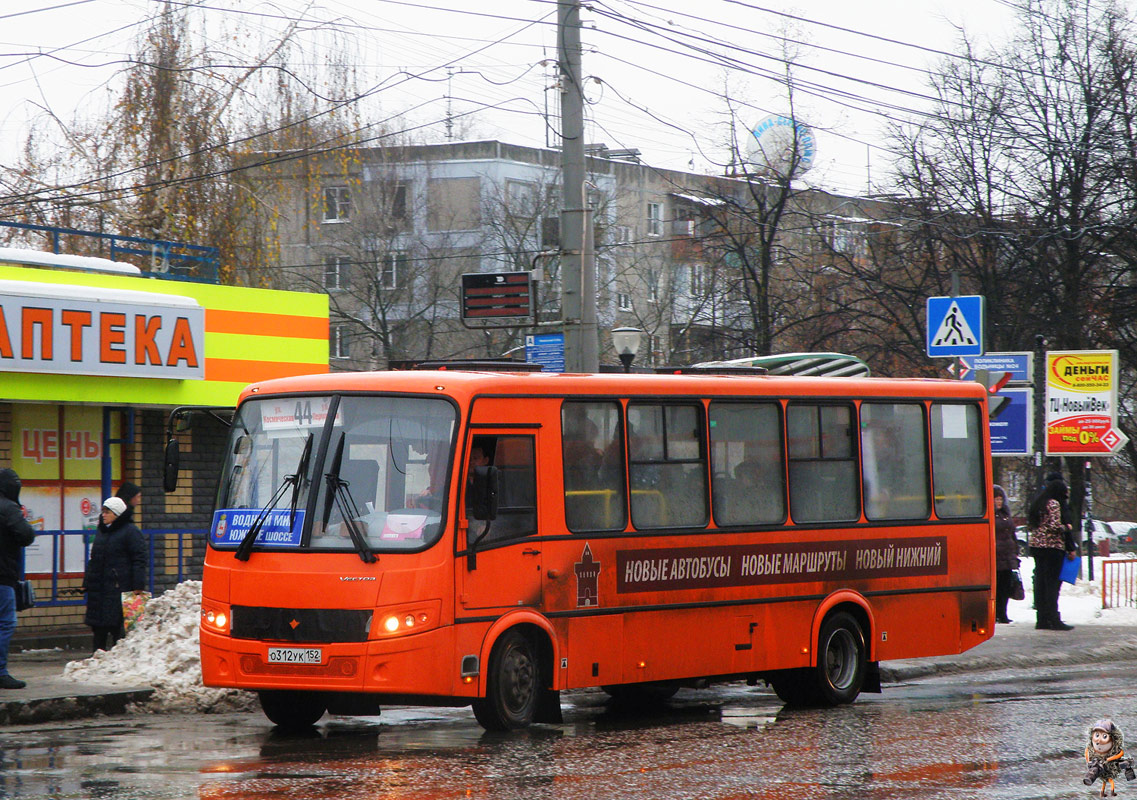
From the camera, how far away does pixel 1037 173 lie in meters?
31.8

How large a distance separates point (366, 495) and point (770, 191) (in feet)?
86.8

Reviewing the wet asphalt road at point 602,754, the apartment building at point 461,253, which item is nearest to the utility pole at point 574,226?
the wet asphalt road at point 602,754

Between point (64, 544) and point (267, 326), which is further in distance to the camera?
point (267, 326)

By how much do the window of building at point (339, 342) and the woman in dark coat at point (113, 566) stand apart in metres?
38.3

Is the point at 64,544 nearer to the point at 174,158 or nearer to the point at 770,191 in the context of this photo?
the point at 174,158

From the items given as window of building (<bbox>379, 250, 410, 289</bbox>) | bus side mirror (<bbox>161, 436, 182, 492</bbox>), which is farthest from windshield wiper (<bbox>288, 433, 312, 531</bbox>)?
window of building (<bbox>379, 250, 410, 289</bbox>)

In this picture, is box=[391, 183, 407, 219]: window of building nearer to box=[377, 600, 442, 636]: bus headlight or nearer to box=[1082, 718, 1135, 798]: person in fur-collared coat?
box=[377, 600, 442, 636]: bus headlight

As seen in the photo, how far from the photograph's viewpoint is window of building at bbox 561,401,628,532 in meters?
11.1

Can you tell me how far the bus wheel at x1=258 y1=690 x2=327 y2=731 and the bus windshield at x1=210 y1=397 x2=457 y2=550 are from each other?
1.18m

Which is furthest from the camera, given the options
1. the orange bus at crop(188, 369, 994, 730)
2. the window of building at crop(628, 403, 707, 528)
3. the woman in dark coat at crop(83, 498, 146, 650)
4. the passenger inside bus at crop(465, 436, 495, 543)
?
the woman in dark coat at crop(83, 498, 146, 650)

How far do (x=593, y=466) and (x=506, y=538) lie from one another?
3.49ft

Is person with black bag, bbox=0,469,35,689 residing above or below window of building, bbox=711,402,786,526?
below

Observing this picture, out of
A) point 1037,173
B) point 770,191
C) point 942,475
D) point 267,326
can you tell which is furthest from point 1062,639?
point 770,191

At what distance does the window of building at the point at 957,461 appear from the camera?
14.0 metres
